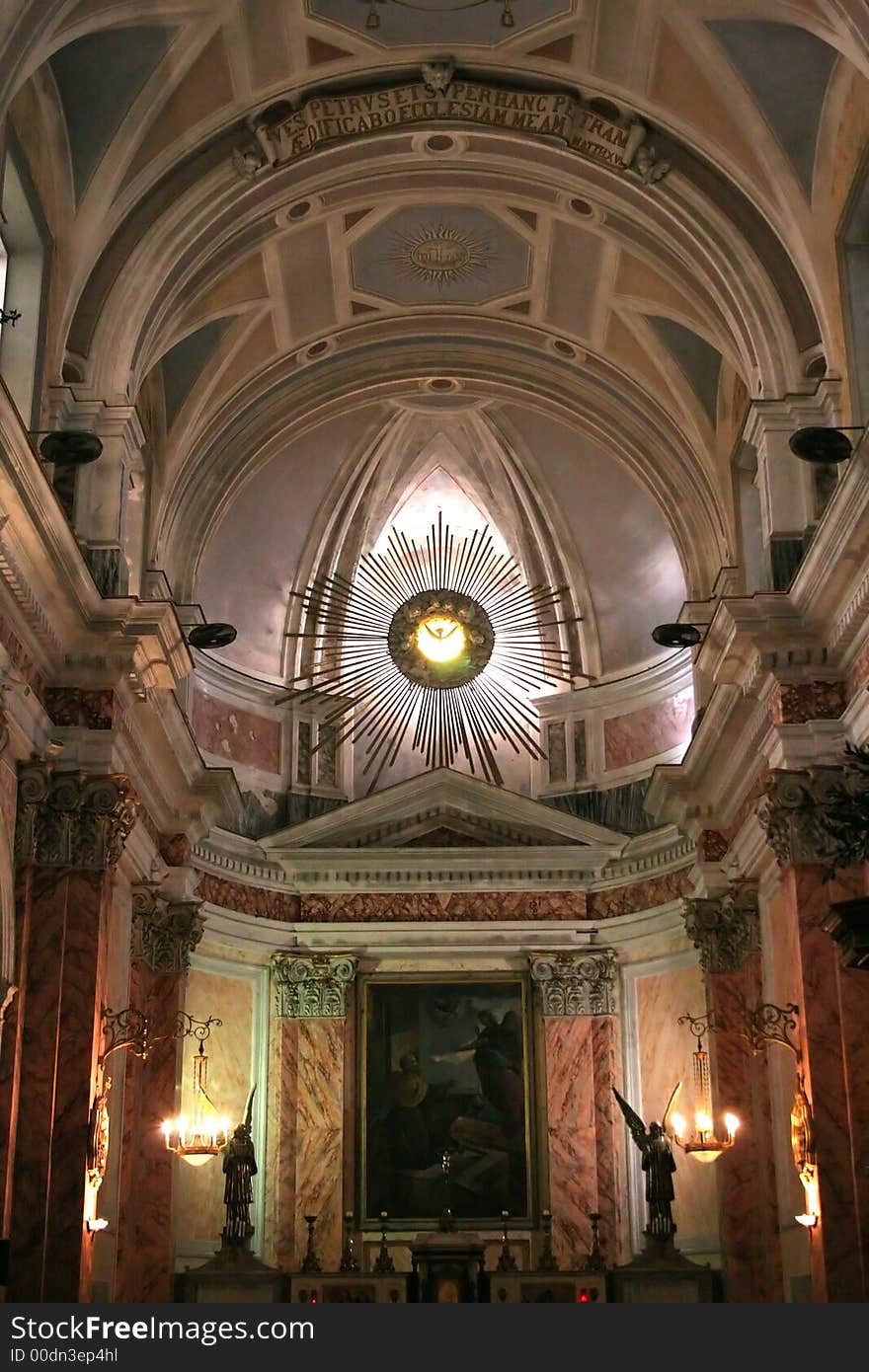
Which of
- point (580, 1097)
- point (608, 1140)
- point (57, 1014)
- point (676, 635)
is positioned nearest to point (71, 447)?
point (57, 1014)

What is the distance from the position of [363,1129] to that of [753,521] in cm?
751

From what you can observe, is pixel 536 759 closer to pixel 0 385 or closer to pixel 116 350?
pixel 116 350

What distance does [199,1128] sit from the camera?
16.7m

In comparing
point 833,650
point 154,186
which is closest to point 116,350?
point 154,186

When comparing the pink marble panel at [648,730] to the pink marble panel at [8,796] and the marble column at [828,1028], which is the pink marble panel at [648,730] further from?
the pink marble panel at [8,796]

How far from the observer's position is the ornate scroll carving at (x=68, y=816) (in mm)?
12484

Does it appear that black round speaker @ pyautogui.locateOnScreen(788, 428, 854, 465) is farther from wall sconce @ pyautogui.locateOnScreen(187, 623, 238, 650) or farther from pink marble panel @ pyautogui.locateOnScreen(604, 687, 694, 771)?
pink marble panel @ pyautogui.locateOnScreen(604, 687, 694, 771)

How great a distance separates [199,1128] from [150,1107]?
38.8 inches

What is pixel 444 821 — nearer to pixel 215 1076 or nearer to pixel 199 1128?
pixel 215 1076

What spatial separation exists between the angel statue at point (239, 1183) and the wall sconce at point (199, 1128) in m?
0.16

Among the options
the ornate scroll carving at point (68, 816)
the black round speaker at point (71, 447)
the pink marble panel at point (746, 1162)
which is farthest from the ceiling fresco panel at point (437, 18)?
the pink marble panel at point (746, 1162)

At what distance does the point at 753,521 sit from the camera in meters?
16.4

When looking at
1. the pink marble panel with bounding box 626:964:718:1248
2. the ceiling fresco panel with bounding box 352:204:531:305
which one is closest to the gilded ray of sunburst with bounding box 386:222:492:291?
the ceiling fresco panel with bounding box 352:204:531:305

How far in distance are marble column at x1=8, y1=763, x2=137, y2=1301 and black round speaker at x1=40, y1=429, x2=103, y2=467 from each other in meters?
2.20
